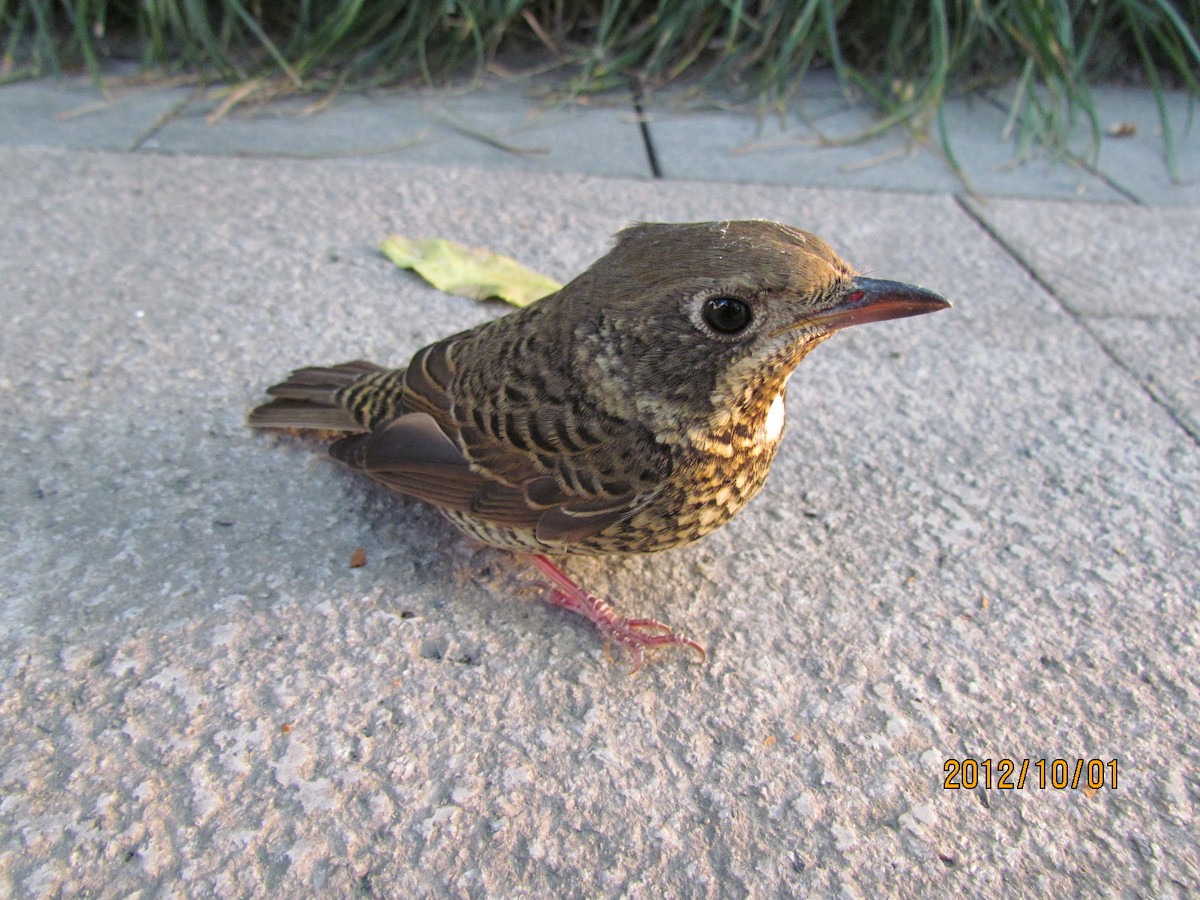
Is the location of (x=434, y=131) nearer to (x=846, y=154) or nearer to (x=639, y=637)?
(x=846, y=154)

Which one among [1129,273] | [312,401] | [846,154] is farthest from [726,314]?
[846,154]

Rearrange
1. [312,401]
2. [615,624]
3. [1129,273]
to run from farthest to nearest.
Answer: [1129,273]
[312,401]
[615,624]

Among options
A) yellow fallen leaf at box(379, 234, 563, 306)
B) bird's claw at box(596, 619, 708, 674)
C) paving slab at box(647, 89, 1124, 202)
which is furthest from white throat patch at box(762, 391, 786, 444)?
paving slab at box(647, 89, 1124, 202)

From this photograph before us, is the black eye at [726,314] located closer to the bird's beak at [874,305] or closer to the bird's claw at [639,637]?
the bird's beak at [874,305]

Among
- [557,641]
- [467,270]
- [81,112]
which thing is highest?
[81,112]

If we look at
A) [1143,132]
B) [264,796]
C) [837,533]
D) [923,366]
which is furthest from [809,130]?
[264,796]
